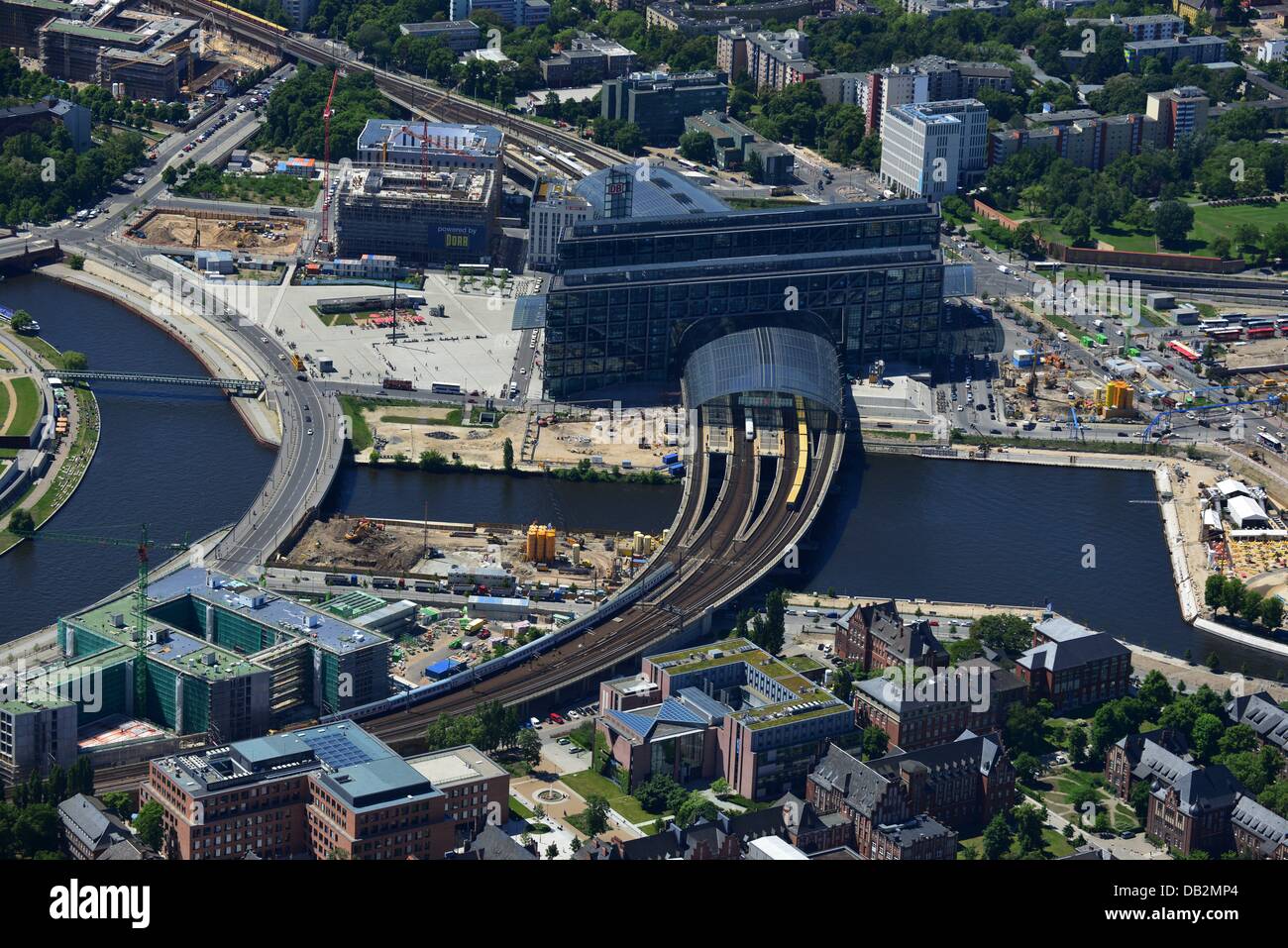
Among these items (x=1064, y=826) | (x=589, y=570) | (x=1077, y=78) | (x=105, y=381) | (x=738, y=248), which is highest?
(x=1077, y=78)

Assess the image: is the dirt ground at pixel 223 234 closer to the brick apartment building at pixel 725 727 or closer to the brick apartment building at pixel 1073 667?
the brick apartment building at pixel 725 727

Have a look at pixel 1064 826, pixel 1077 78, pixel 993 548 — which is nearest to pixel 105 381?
pixel 993 548

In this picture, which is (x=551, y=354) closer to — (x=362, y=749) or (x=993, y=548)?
(x=993, y=548)

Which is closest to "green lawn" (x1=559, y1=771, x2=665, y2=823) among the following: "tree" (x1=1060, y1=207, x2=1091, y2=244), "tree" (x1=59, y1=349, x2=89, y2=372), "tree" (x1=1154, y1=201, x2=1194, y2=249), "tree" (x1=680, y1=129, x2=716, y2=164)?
"tree" (x1=59, y1=349, x2=89, y2=372)

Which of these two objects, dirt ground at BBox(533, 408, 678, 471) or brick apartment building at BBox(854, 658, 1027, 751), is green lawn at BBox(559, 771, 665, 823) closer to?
brick apartment building at BBox(854, 658, 1027, 751)

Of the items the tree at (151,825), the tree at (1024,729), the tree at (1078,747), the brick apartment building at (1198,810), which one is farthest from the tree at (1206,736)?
the tree at (151,825)

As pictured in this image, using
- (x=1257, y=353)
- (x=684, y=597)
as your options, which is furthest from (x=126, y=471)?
(x=1257, y=353)
